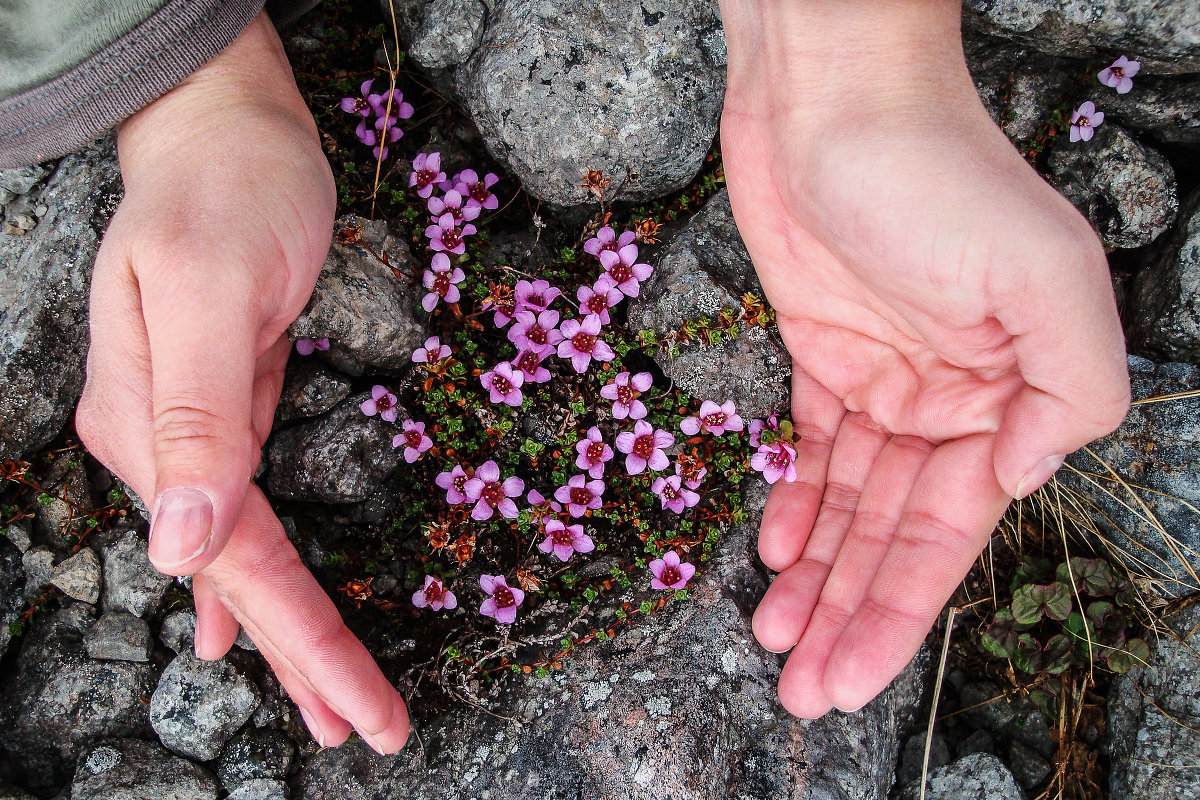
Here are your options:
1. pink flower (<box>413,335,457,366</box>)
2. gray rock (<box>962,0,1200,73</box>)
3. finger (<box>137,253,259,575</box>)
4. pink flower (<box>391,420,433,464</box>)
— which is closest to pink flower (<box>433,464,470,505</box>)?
pink flower (<box>391,420,433,464</box>)

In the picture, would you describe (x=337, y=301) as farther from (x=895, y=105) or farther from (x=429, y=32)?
(x=895, y=105)

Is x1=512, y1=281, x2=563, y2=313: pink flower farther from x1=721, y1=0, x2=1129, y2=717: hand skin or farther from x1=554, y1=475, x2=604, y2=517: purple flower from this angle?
x1=721, y1=0, x2=1129, y2=717: hand skin

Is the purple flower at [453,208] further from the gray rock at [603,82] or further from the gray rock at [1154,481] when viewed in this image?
the gray rock at [1154,481]

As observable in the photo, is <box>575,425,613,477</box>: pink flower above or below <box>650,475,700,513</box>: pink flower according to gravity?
above

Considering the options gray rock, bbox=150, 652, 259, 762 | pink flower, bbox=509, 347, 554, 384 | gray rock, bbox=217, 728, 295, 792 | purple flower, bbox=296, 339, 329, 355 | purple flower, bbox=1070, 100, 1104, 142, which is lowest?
gray rock, bbox=217, 728, 295, 792

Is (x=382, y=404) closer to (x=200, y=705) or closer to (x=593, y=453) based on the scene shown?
(x=593, y=453)

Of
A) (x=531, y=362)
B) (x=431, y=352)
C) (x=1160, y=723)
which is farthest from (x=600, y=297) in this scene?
(x=1160, y=723)
